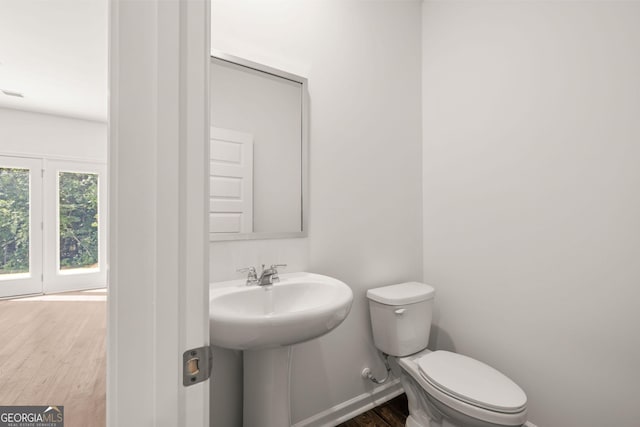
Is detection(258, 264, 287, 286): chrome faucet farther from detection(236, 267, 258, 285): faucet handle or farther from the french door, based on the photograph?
the french door

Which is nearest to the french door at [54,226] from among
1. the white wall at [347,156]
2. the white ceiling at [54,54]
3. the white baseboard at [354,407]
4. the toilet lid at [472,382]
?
the white ceiling at [54,54]

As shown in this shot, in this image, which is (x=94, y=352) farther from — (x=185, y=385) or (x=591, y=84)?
(x=591, y=84)

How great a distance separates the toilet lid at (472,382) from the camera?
114 cm

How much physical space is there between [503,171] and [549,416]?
1.21m

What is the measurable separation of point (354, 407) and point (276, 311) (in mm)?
873

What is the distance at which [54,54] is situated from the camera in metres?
2.41

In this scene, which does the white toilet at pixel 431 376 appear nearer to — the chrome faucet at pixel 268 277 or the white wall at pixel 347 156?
the white wall at pixel 347 156

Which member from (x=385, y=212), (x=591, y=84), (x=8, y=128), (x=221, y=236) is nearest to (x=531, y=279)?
(x=385, y=212)

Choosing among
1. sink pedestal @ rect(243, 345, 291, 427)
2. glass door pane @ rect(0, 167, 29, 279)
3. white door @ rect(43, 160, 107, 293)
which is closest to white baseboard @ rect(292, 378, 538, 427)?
sink pedestal @ rect(243, 345, 291, 427)

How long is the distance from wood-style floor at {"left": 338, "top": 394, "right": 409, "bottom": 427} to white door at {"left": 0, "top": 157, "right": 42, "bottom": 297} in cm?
254

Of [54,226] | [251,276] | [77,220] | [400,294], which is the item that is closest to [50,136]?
[77,220]

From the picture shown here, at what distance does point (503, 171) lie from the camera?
5.07ft

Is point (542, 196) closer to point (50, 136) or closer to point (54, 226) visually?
point (54, 226)

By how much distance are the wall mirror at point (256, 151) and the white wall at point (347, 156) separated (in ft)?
0.20
